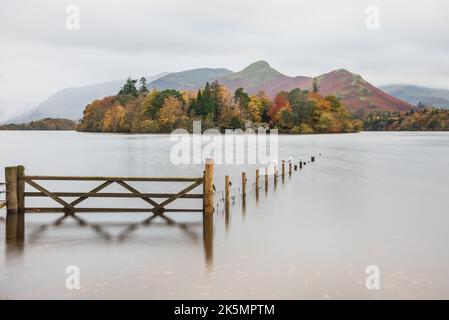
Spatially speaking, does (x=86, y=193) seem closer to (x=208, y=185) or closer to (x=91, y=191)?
(x=91, y=191)

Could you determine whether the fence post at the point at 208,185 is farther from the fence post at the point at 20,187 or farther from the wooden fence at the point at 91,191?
the fence post at the point at 20,187

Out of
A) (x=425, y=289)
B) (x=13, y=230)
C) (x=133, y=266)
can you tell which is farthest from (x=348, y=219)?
(x=13, y=230)

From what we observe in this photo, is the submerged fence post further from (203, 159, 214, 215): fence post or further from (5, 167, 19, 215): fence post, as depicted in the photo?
(203, 159, 214, 215): fence post

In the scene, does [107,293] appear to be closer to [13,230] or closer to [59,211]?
[13,230]

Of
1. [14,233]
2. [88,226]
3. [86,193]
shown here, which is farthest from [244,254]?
[14,233]

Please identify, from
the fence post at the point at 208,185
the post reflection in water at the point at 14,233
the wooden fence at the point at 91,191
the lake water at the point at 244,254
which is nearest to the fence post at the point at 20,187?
the wooden fence at the point at 91,191

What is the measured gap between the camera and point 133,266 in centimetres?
1488

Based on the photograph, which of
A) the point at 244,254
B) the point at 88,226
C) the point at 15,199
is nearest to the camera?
the point at 244,254

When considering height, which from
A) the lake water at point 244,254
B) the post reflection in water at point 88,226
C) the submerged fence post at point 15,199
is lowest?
the lake water at point 244,254

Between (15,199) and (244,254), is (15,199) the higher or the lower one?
the higher one

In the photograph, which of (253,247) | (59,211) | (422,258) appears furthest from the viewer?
(59,211)

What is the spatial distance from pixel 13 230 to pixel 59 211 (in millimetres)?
3127

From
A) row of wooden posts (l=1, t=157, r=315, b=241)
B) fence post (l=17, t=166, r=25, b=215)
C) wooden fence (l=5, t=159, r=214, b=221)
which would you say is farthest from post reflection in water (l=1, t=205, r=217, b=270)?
wooden fence (l=5, t=159, r=214, b=221)

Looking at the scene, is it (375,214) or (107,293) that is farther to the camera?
(375,214)
